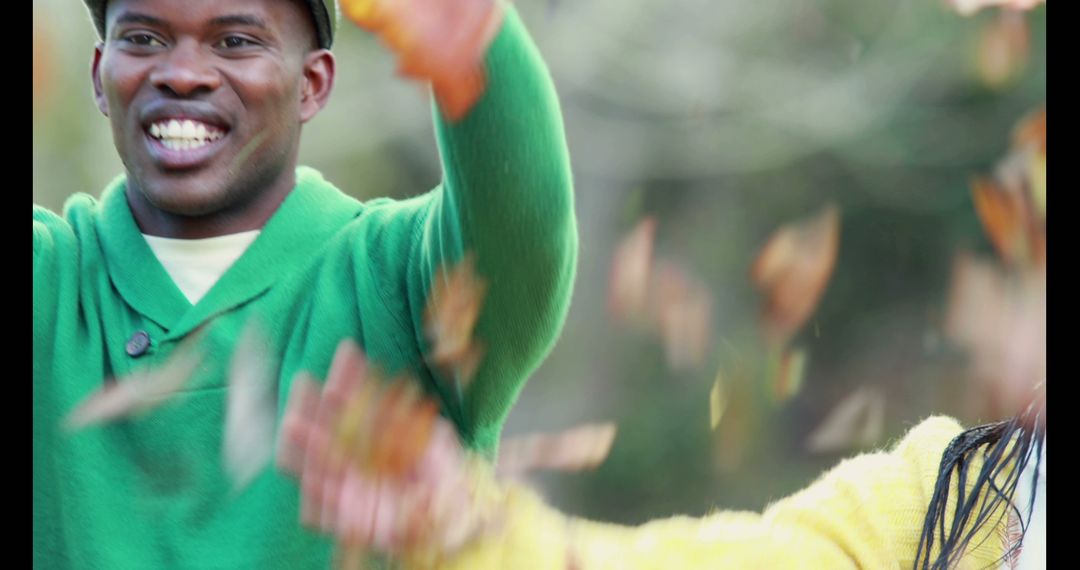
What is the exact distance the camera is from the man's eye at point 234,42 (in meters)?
1.73

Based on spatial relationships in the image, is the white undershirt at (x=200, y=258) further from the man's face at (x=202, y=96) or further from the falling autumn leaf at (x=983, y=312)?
the falling autumn leaf at (x=983, y=312)

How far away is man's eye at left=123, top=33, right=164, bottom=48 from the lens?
5.70ft

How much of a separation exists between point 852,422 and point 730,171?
1388 mm

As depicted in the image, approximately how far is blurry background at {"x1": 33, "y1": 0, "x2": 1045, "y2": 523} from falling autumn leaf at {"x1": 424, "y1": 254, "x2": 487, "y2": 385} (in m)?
3.71

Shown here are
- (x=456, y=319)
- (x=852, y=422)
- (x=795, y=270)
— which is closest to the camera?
(x=456, y=319)

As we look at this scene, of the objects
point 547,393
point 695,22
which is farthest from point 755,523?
point 695,22

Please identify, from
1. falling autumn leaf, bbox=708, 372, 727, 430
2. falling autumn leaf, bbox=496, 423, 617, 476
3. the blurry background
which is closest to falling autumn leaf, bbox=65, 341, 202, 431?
falling autumn leaf, bbox=496, 423, 617, 476

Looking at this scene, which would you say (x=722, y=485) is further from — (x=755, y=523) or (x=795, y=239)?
(x=755, y=523)

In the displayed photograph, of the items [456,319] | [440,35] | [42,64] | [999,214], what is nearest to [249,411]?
[456,319]

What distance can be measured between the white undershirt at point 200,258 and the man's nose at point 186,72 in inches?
6.9

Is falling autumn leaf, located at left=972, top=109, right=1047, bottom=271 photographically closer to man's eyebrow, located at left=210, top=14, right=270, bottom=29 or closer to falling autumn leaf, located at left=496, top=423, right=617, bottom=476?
falling autumn leaf, located at left=496, top=423, right=617, bottom=476

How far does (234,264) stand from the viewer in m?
1.76

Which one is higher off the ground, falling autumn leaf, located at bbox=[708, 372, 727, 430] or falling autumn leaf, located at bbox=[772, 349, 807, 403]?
falling autumn leaf, located at bbox=[772, 349, 807, 403]

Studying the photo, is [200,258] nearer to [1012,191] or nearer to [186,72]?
[186,72]
